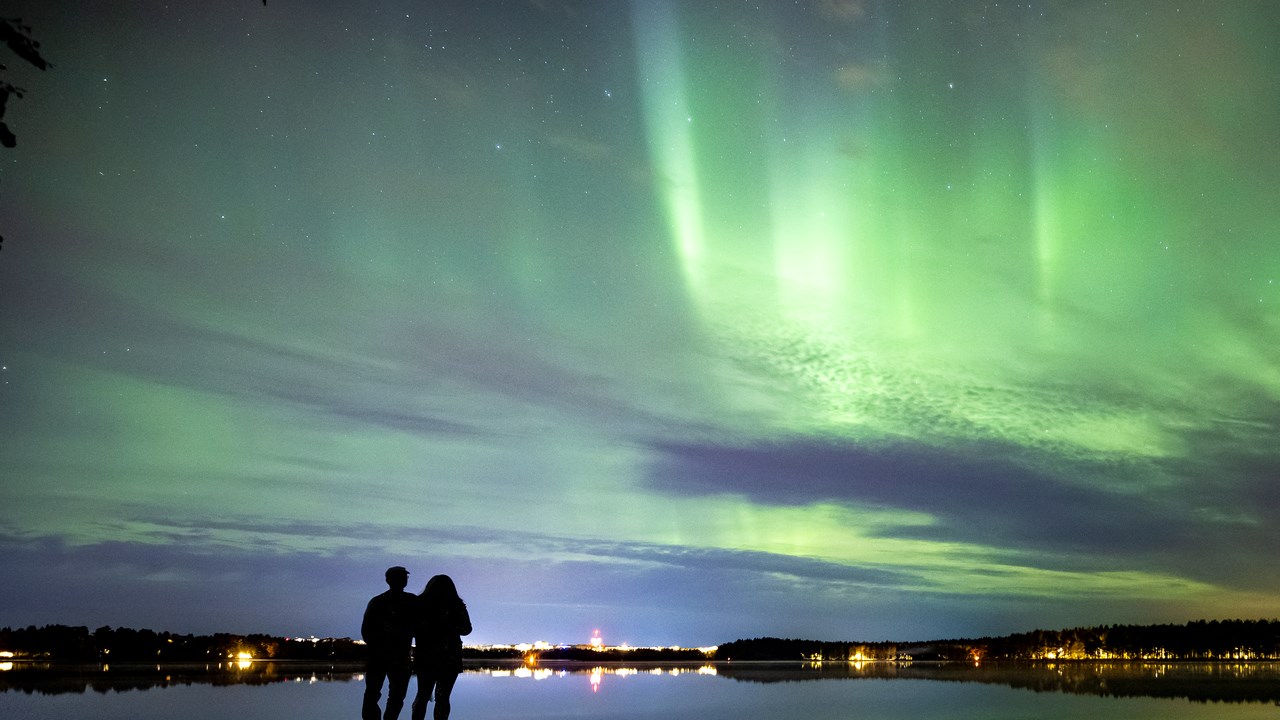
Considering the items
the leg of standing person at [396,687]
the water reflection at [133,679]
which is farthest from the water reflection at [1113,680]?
the leg of standing person at [396,687]

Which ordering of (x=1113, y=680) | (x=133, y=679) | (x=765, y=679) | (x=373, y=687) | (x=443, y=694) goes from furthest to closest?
(x=1113, y=680)
(x=765, y=679)
(x=133, y=679)
(x=443, y=694)
(x=373, y=687)

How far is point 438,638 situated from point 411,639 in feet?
2.24

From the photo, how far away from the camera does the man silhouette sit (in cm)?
1550

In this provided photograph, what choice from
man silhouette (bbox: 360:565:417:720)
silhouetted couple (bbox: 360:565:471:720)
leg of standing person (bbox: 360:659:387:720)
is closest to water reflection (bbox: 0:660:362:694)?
silhouetted couple (bbox: 360:565:471:720)

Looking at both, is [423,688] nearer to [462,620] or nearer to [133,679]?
[462,620]

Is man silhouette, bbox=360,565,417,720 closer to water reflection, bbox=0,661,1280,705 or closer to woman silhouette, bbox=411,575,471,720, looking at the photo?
woman silhouette, bbox=411,575,471,720

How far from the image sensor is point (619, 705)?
28.8 m

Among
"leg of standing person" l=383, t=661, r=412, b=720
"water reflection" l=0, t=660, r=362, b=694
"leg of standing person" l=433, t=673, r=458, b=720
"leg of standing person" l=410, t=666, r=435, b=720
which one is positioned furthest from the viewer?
"water reflection" l=0, t=660, r=362, b=694

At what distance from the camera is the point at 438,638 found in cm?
1636

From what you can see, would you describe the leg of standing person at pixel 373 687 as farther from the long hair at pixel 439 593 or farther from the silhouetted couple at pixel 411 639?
the long hair at pixel 439 593

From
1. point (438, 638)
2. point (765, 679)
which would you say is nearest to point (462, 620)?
point (438, 638)

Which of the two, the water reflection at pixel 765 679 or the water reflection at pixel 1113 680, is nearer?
the water reflection at pixel 1113 680

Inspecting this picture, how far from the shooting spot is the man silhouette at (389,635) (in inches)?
610

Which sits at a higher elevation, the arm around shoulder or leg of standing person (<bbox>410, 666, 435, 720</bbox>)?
the arm around shoulder
